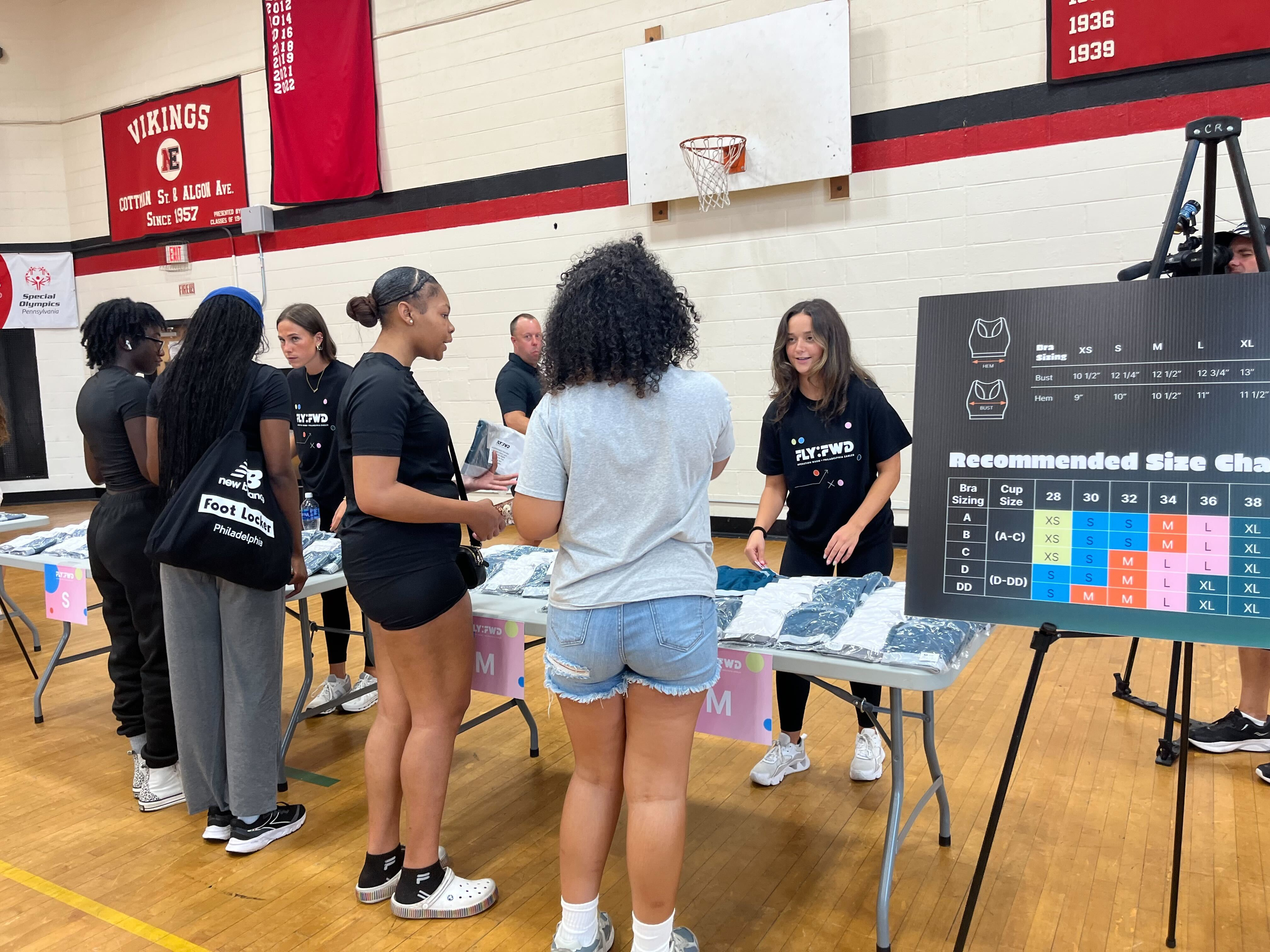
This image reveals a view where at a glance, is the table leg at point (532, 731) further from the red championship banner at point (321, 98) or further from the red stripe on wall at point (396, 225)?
the red championship banner at point (321, 98)

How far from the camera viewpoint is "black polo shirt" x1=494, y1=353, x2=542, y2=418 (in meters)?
4.63

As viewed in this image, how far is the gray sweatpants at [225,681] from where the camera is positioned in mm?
2248

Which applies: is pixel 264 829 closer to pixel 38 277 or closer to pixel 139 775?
pixel 139 775

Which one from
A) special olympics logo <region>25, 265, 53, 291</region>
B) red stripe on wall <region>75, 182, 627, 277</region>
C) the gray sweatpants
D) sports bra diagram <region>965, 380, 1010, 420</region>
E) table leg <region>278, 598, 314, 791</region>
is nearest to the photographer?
sports bra diagram <region>965, 380, 1010, 420</region>

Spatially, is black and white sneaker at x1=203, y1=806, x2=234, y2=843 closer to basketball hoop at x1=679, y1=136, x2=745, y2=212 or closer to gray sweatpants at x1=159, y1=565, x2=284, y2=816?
gray sweatpants at x1=159, y1=565, x2=284, y2=816

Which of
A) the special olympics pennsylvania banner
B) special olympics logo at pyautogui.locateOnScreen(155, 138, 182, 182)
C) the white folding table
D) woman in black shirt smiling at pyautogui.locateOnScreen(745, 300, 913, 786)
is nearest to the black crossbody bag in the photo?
woman in black shirt smiling at pyautogui.locateOnScreen(745, 300, 913, 786)

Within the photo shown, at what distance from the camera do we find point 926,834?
2289 mm

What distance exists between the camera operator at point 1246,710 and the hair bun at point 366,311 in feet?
8.03

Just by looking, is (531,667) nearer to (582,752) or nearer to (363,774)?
(363,774)

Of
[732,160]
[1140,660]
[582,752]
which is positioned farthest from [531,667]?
[732,160]

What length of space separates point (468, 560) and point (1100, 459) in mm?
1290

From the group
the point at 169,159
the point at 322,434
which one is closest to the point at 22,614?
the point at 322,434

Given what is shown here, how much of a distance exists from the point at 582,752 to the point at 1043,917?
1125 mm

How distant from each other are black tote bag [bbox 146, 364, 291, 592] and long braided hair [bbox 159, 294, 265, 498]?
3 cm
